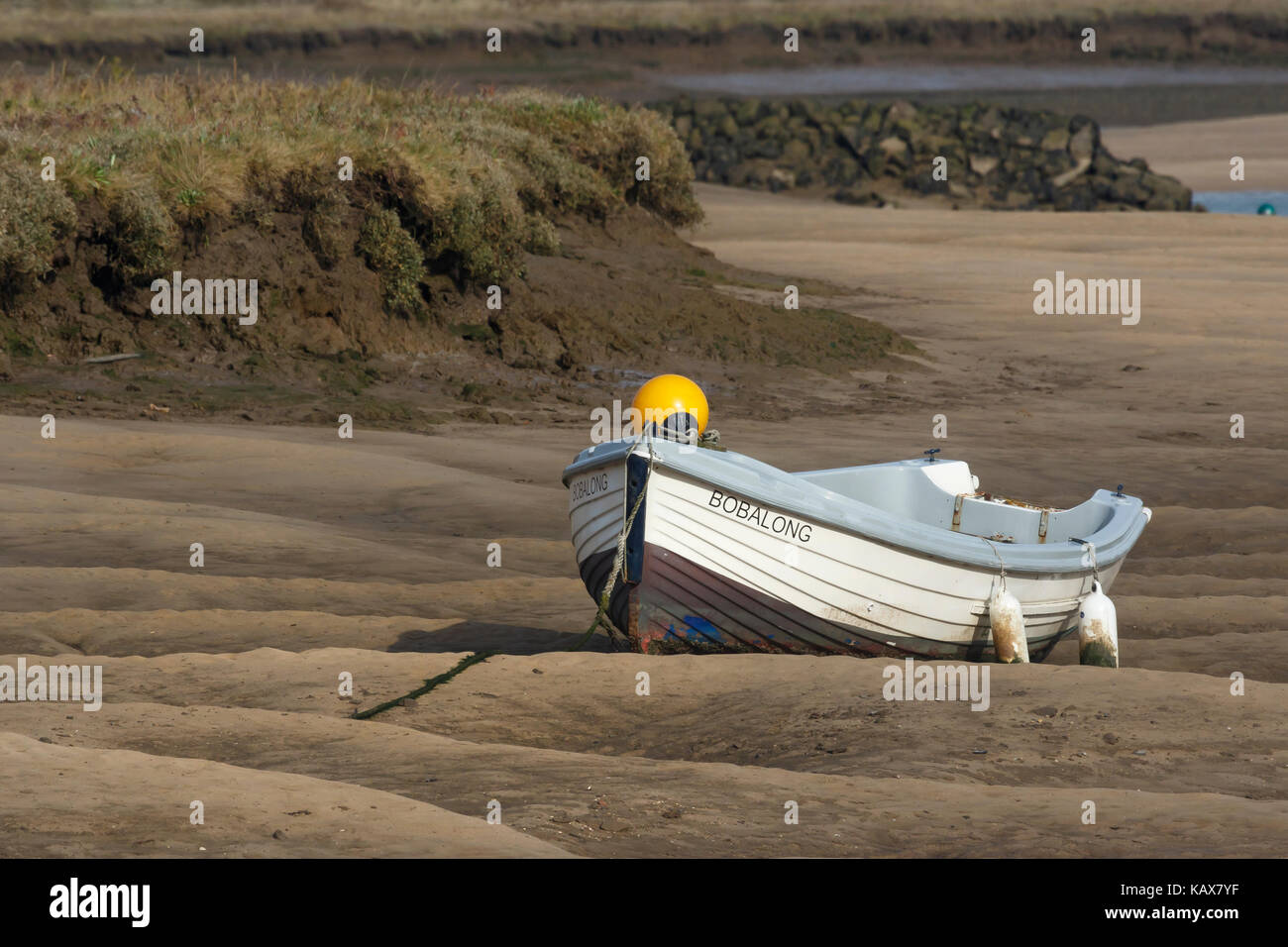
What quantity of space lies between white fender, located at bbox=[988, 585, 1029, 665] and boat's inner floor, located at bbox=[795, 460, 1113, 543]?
5.93 ft

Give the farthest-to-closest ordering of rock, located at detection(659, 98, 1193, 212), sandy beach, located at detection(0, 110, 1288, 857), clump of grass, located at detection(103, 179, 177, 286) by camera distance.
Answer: rock, located at detection(659, 98, 1193, 212) → clump of grass, located at detection(103, 179, 177, 286) → sandy beach, located at detection(0, 110, 1288, 857)

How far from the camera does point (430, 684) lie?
7.78 m

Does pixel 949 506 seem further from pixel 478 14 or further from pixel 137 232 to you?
pixel 478 14

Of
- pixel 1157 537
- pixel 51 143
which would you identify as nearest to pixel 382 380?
pixel 51 143

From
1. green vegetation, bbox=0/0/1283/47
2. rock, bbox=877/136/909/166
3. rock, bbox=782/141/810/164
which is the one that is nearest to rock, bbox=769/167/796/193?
rock, bbox=782/141/810/164

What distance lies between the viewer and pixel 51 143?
51.9 feet

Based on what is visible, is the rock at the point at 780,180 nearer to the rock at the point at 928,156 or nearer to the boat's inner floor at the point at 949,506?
the rock at the point at 928,156

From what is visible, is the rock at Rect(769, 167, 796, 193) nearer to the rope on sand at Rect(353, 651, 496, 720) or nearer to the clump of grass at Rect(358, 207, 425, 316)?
the clump of grass at Rect(358, 207, 425, 316)

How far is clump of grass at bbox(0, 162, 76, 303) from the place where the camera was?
14.4 metres

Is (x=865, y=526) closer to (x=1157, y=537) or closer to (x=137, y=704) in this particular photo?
(x=137, y=704)

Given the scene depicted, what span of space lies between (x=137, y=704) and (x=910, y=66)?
244ft

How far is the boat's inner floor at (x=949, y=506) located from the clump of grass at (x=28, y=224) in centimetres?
826

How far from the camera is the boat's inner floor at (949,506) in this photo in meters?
10.3

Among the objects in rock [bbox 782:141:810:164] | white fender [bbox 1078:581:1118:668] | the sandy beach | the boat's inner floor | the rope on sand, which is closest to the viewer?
the sandy beach
